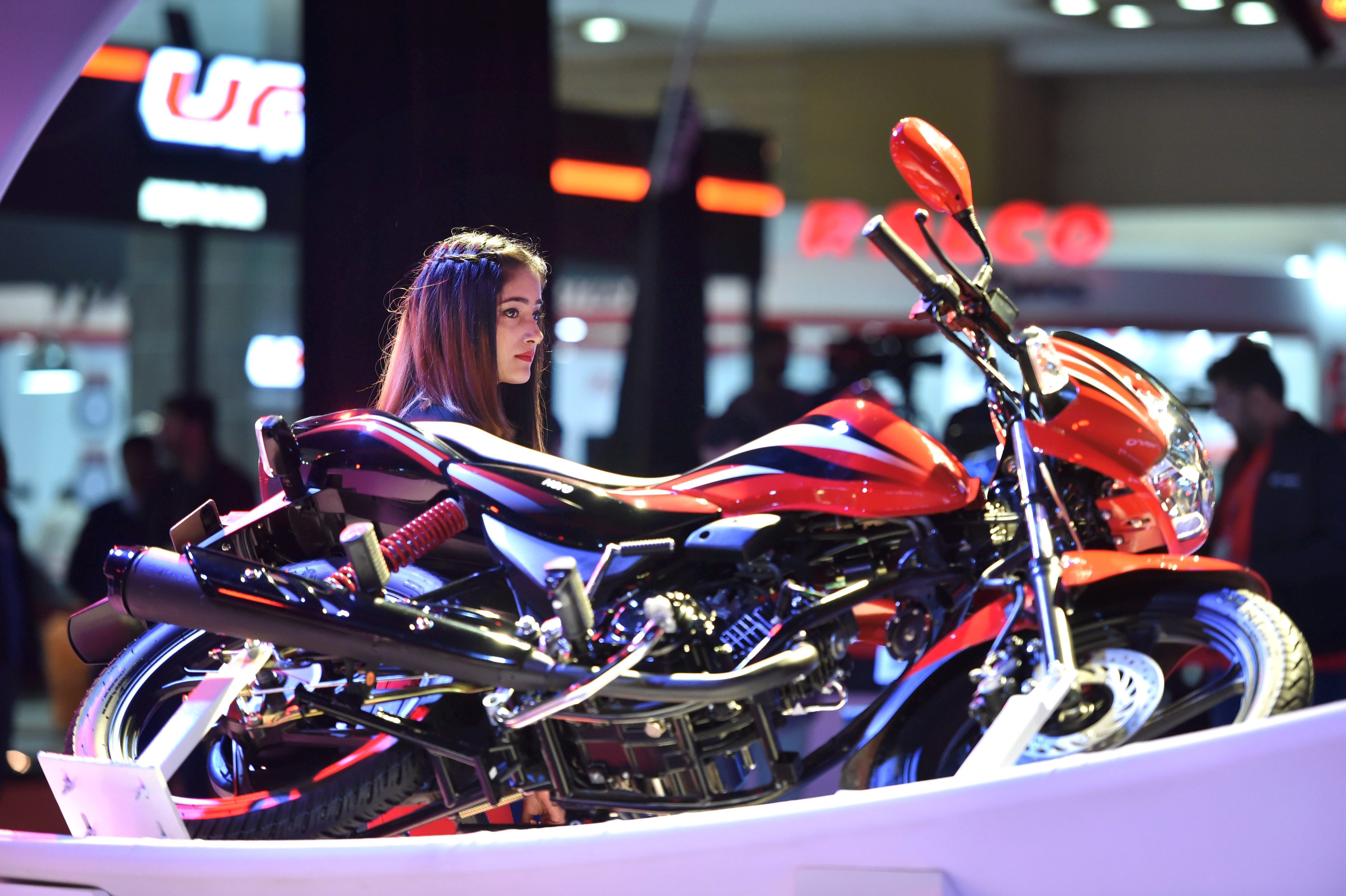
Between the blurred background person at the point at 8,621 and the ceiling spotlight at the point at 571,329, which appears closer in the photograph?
the ceiling spotlight at the point at 571,329

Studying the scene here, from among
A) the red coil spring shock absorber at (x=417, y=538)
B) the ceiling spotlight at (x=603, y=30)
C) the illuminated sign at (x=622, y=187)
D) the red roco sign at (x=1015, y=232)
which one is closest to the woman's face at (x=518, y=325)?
the red coil spring shock absorber at (x=417, y=538)

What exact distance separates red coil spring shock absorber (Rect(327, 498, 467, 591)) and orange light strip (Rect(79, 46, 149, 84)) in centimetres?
317

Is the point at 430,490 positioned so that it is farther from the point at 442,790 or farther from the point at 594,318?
the point at 594,318

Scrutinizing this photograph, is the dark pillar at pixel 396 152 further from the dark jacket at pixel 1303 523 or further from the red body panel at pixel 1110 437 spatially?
the dark jacket at pixel 1303 523

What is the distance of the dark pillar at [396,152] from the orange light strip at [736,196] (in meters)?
2.28

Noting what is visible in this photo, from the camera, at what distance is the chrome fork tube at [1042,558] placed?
1723mm

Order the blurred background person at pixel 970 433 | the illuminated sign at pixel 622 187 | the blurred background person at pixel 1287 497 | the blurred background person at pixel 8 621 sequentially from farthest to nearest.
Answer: the blurred background person at pixel 8 621
the illuminated sign at pixel 622 187
the blurred background person at pixel 1287 497
the blurred background person at pixel 970 433

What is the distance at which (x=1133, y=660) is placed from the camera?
6.09ft

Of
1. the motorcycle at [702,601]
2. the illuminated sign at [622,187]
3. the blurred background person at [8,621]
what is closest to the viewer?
the motorcycle at [702,601]

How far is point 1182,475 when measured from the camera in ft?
6.15

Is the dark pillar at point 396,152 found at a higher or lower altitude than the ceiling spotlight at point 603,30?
lower

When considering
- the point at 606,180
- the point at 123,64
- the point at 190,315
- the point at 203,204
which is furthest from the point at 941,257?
the point at 190,315

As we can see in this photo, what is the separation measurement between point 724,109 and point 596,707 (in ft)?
32.1

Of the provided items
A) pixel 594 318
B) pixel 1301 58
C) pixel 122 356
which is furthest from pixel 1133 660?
pixel 1301 58
